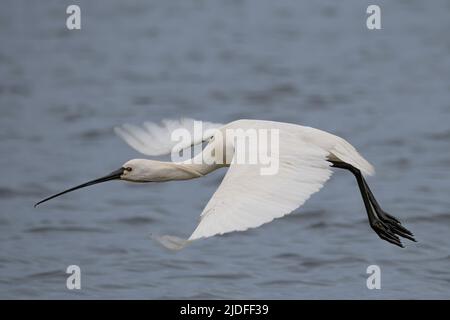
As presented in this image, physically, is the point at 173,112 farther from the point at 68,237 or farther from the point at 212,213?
the point at 212,213

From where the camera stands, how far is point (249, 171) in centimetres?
703

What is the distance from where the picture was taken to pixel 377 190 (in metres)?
12.6

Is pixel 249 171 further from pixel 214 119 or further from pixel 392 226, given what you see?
pixel 214 119

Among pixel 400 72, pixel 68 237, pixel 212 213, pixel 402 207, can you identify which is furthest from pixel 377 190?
pixel 212 213

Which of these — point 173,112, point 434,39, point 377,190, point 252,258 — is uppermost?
point 434,39

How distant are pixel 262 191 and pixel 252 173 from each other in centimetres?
27

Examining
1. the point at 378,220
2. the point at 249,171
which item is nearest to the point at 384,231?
the point at 378,220

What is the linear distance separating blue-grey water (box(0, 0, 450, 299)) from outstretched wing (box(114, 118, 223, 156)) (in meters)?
1.31

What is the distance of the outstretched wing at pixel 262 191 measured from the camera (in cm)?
632

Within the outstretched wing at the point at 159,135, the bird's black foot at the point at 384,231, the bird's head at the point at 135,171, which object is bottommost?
the bird's black foot at the point at 384,231

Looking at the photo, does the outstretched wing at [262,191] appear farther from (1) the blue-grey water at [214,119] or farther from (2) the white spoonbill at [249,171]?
(1) the blue-grey water at [214,119]

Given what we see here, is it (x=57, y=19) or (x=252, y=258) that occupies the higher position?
(x=57, y=19)

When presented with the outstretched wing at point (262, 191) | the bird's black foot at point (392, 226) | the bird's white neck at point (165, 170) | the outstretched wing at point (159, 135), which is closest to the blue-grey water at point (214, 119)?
the bird's black foot at point (392, 226)

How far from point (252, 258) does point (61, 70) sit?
26.5ft
